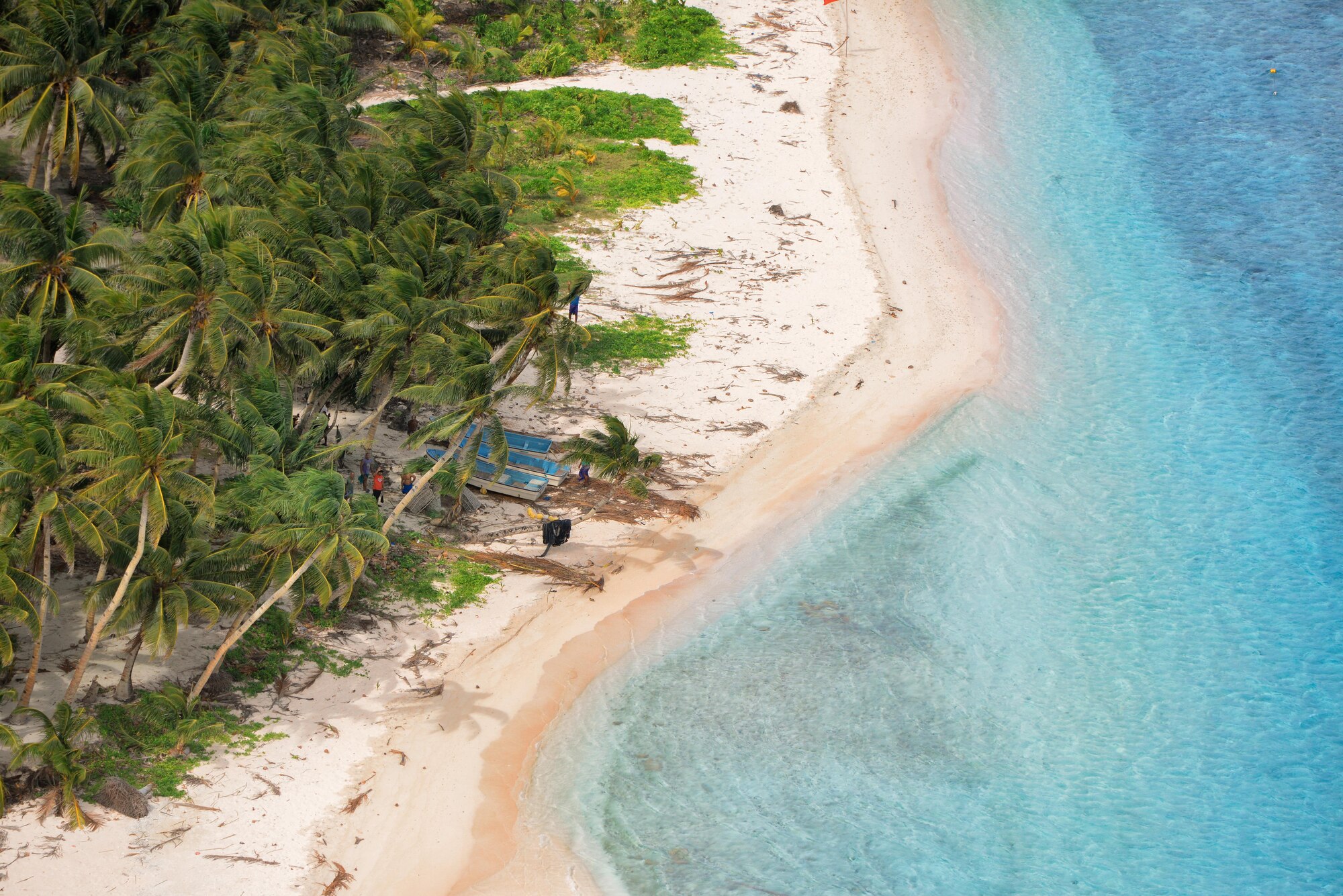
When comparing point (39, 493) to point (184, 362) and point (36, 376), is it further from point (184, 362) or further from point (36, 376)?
point (184, 362)

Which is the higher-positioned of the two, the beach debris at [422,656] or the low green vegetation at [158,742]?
the low green vegetation at [158,742]

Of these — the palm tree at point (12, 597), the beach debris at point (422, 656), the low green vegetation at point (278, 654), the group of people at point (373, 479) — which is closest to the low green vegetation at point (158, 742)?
the low green vegetation at point (278, 654)

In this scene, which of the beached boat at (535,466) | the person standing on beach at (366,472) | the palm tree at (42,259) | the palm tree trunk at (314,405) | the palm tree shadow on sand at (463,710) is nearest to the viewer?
the palm tree shadow on sand at (463,710)

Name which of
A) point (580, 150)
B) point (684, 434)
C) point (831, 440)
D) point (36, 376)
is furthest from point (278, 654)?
point (580, 150)

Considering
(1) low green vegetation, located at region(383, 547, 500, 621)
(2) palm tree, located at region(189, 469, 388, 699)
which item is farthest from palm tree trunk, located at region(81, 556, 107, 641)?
(1) low green vegetation, located at region(383, 547, 500, 621)

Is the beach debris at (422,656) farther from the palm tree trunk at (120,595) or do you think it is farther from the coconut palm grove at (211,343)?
the palm tree trunk at (120,595)

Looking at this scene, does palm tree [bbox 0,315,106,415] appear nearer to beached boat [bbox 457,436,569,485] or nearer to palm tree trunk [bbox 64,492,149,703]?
palm tree trunk [bbox 64,492,149,703]

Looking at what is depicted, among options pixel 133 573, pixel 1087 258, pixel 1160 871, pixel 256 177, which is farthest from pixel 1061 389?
pixel 133 573
